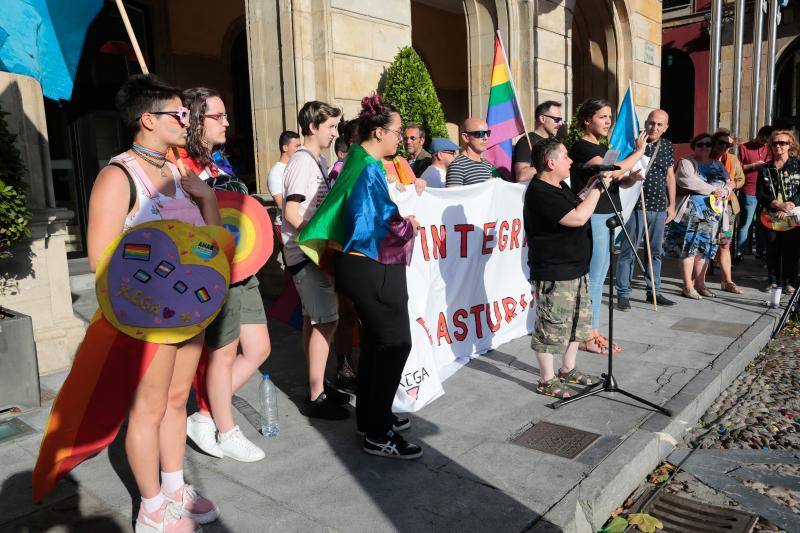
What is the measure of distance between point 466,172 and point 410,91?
289cm

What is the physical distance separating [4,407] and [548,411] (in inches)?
145

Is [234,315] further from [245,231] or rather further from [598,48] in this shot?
[598,48]

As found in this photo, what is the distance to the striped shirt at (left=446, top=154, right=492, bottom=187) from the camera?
583 centimetres

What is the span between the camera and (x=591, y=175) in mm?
5543

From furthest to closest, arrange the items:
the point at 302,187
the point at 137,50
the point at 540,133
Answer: the point at 540,133, the point at 302,187, the point at 137,50

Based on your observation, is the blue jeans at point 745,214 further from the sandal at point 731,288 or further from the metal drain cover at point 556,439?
the metal drain cover at point 556,439

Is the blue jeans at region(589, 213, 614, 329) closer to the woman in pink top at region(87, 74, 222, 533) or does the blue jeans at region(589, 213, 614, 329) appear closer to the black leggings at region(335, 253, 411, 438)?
the black leggings at region(335, 253, 411, 438)

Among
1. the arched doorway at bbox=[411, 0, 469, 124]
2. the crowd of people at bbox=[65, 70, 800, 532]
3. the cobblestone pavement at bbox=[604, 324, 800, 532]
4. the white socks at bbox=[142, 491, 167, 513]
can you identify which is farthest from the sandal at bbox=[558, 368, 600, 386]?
the arched doorway at bbox=[411, 0, 469, 124]

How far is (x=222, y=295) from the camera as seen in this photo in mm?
2684

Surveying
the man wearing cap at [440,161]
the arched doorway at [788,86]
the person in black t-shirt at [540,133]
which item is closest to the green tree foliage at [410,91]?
the man wearing cap at [440,161]

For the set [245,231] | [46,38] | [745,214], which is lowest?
[745,214]

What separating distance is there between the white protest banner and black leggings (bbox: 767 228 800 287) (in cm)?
361

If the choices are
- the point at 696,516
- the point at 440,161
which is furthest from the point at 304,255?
the point at 696,516

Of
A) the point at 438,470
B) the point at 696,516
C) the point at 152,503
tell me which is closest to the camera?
the point at 152,503
